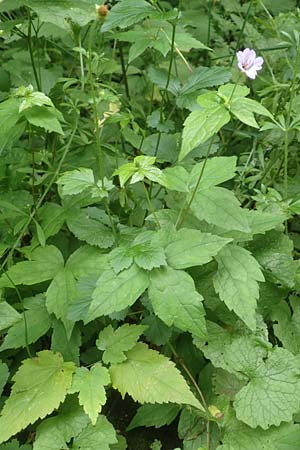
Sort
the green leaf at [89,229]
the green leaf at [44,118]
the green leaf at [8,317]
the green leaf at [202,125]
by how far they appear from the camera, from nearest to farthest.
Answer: the green leaf at [202,125]
the green leaf at [8,317]
the green leaf at [44,118]
the green leaf at [89,229]

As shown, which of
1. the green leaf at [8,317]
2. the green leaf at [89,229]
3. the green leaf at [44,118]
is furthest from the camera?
the green leaf at [89,229]

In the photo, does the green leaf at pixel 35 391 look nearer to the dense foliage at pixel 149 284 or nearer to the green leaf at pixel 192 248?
the dense foliage at pixel 149 284

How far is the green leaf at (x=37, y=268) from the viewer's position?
163cm

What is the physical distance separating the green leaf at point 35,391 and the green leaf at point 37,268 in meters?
0.21

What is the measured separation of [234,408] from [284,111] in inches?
40.2

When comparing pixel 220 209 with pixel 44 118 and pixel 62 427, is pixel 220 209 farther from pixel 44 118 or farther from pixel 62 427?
pixel 62 427

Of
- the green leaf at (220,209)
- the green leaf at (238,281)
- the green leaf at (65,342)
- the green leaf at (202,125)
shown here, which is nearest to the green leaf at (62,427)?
the green leaf at (65,342)

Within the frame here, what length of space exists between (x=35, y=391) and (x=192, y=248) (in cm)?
55

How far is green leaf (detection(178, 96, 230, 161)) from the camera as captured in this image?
53.2 inches

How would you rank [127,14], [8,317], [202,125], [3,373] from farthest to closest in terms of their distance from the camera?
[127,14], [3,373], [8,317], [202,125]

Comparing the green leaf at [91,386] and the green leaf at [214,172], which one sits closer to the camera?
the green leaf at [91,386]

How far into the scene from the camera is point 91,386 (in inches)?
57.1

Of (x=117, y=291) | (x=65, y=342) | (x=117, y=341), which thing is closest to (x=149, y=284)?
(x=117, y=291)

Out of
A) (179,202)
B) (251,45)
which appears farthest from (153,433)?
(251,45)
